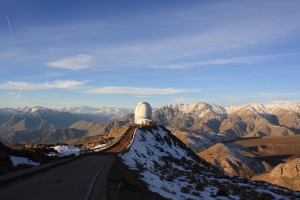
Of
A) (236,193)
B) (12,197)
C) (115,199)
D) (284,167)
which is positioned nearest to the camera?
(12,197)

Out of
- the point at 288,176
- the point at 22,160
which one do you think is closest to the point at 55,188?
the point at 22,160

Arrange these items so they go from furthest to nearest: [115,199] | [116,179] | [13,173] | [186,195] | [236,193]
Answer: [236,193], [186,195], [116,179], [13,173], [115,199]

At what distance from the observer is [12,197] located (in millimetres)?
15594

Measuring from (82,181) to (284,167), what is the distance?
121 metres

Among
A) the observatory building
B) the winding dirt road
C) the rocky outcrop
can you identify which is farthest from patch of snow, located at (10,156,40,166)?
the rocky outcrop

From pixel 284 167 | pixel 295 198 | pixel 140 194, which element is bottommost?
pixel 284 167

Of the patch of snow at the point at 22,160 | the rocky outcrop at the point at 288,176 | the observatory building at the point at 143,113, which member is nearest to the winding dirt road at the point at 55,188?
the patch of snow at the point at 22,160

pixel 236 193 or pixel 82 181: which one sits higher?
pixel 82 181

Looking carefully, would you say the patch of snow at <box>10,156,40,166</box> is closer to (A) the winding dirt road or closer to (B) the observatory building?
(A) the winding dirt road

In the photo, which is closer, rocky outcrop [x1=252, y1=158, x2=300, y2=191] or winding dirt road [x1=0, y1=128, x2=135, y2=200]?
winding dirt road [x1=0, y1=128, x2=135, y2=200]

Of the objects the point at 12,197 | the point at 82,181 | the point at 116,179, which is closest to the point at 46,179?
the point at 82,181

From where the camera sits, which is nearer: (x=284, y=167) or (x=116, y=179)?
(x=116, y=179)

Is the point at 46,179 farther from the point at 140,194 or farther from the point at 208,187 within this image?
the point at 208,187

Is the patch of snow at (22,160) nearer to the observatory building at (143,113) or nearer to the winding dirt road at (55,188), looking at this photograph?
the winding dirt road at (55,188)
